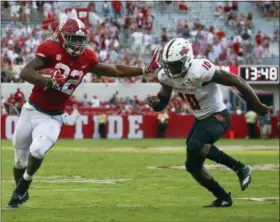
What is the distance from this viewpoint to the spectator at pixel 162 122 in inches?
1261

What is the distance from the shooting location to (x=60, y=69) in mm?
9953

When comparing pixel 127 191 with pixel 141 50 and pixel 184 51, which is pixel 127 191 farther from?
pixel 141 50

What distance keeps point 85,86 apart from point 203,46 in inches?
212

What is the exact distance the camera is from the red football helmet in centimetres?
988

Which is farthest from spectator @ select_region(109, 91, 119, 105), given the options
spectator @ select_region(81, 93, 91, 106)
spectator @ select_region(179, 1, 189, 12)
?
spectator @ select_region(179, 1, 189, 12)

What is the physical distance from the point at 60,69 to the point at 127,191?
10.5 feet

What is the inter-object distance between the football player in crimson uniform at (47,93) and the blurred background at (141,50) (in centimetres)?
2056

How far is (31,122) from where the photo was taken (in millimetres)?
10117

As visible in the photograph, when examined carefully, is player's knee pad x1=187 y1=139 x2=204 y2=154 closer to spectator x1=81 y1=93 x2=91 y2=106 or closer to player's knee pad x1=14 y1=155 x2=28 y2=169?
player's knee pad x1=14 y1=155 x2=28 y2=169

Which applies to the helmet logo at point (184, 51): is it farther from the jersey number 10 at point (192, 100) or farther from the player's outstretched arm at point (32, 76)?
the player's outstretched arm at point (32, 76)

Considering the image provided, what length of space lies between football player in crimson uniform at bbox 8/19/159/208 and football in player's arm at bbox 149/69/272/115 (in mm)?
865

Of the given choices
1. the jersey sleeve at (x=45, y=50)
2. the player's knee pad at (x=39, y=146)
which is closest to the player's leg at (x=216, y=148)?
the player's knee pad at (x=39, y=146)

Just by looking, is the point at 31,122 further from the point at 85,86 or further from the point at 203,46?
the point at 203,46

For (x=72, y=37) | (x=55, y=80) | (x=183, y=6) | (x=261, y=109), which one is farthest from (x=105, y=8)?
(x=55, y=80)
